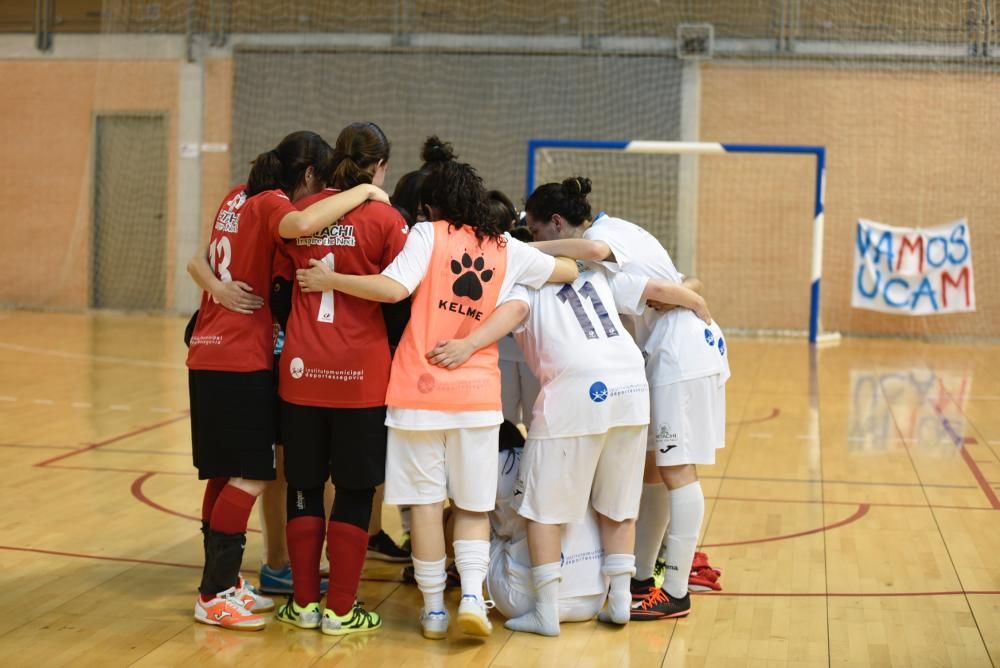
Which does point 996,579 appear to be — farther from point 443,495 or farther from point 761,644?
point 443,495

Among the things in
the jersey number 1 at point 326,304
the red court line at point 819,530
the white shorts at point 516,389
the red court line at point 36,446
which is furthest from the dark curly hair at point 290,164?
the red court line at point 36,446

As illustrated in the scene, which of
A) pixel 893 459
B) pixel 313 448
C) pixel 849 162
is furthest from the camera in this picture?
pixel 849 162

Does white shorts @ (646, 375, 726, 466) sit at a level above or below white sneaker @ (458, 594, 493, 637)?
above

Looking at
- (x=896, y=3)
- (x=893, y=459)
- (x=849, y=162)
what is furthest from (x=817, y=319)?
(x=893, y=459)

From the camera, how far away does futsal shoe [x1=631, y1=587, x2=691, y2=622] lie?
3785 millimetres

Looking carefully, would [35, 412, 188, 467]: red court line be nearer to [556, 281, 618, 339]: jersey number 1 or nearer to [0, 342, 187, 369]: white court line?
[0, 342, 187, 369]: white court line

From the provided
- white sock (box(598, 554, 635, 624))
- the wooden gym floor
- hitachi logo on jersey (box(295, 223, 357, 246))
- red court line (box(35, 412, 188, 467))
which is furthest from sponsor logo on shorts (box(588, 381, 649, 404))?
red court line (box(35, 412, 188, 467))

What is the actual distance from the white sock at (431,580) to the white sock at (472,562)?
0.07 meters

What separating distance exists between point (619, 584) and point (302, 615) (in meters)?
1.02

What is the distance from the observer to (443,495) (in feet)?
11.6

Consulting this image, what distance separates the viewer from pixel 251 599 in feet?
12.2

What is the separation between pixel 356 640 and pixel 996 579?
2.44m

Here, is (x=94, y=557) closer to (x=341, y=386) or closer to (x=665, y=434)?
(x=341, y=386)

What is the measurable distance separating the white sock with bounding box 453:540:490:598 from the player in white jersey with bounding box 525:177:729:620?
584 millimetres
